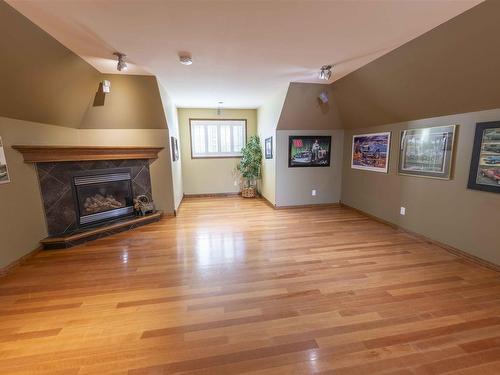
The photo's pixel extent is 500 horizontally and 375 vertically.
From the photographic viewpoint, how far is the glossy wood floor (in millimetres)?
1468

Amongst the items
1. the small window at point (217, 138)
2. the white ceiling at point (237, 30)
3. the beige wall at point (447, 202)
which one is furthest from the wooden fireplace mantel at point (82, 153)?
the beige wall at point (447, 202)

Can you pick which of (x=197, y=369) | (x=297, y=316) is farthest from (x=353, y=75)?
(x=197, y=369)

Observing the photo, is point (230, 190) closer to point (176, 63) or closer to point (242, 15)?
point (176, 63)

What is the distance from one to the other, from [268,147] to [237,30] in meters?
3.30

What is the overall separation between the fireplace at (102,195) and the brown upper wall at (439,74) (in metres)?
4.21

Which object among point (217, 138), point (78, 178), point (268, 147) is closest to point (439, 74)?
point (268, 147)

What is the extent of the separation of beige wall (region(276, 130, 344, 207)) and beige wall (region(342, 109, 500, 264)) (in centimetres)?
90

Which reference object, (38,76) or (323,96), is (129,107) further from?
(323,96)

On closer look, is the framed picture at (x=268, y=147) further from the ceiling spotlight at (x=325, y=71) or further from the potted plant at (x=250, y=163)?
the ceiling spotlight at (x=325, y=71)

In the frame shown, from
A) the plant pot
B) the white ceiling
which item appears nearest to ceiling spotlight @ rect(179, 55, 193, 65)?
the white ceiling

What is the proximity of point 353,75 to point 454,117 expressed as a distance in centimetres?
140

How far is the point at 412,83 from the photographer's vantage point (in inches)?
111

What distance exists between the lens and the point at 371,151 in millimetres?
4234

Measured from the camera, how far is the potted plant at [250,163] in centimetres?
603
